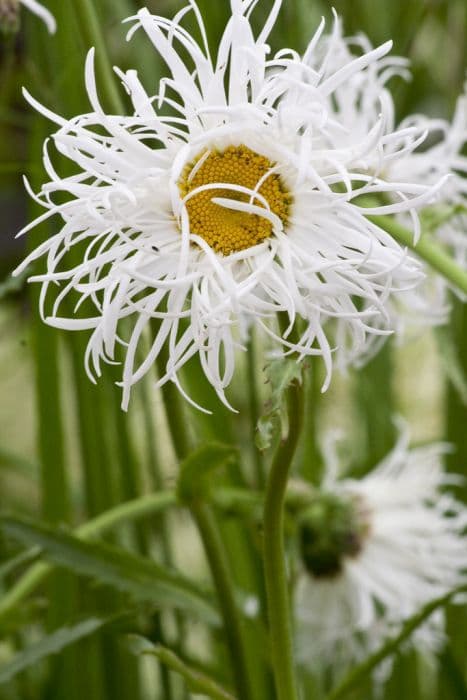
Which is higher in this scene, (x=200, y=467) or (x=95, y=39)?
(x=95, y=39)

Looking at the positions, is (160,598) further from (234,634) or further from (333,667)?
(333,667)

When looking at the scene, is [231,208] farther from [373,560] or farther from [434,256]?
[373,560]

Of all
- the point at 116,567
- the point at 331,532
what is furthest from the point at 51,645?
the point at 331,532

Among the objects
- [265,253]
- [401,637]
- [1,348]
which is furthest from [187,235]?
[1,348]

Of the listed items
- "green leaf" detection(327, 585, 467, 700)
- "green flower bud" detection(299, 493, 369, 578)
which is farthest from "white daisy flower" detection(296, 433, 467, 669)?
"green leaf" detection(327, 585, 467, 700)

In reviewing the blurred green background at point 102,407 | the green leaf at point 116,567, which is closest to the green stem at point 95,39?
the blurred green background at point 102,407
